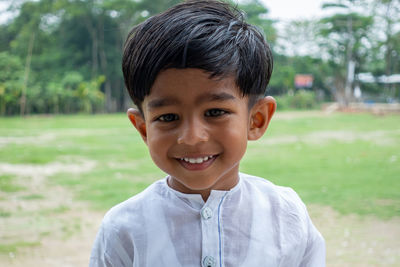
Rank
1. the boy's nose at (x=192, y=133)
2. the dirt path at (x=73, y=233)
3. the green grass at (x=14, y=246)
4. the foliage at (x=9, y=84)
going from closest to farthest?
1. the boy's nose at (x=192, y=133)
2. the dirt path at (x=73, y=233)
3. the green grass at (x=14, y=246)
4. the foliage at (x=9, y=84)

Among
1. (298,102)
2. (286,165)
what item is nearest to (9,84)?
(298,102)

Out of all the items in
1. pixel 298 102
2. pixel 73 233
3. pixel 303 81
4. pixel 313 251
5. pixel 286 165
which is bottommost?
pixel 298 102

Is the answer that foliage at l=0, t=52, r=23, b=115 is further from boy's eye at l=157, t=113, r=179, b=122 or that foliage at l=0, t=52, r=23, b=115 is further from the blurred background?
boy's eye at l=157, t=113, r=179, b=122

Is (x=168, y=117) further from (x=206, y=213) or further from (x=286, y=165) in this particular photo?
(x=286, y=165)

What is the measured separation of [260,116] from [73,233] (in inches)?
67.6

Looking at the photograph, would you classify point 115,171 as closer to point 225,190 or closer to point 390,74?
point 225,190

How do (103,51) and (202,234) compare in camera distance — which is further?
(103,51)

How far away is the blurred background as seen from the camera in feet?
6.89

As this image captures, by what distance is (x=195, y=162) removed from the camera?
655 millimetres

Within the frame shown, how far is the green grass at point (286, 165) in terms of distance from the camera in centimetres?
276

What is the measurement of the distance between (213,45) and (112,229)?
329 millimetres

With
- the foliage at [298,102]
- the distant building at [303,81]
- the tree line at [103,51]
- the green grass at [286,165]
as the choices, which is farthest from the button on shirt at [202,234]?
→ the distant building at [303,81]

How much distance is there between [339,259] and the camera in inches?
70.8

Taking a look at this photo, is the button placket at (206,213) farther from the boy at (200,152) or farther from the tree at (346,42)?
the tree at (346,42)
